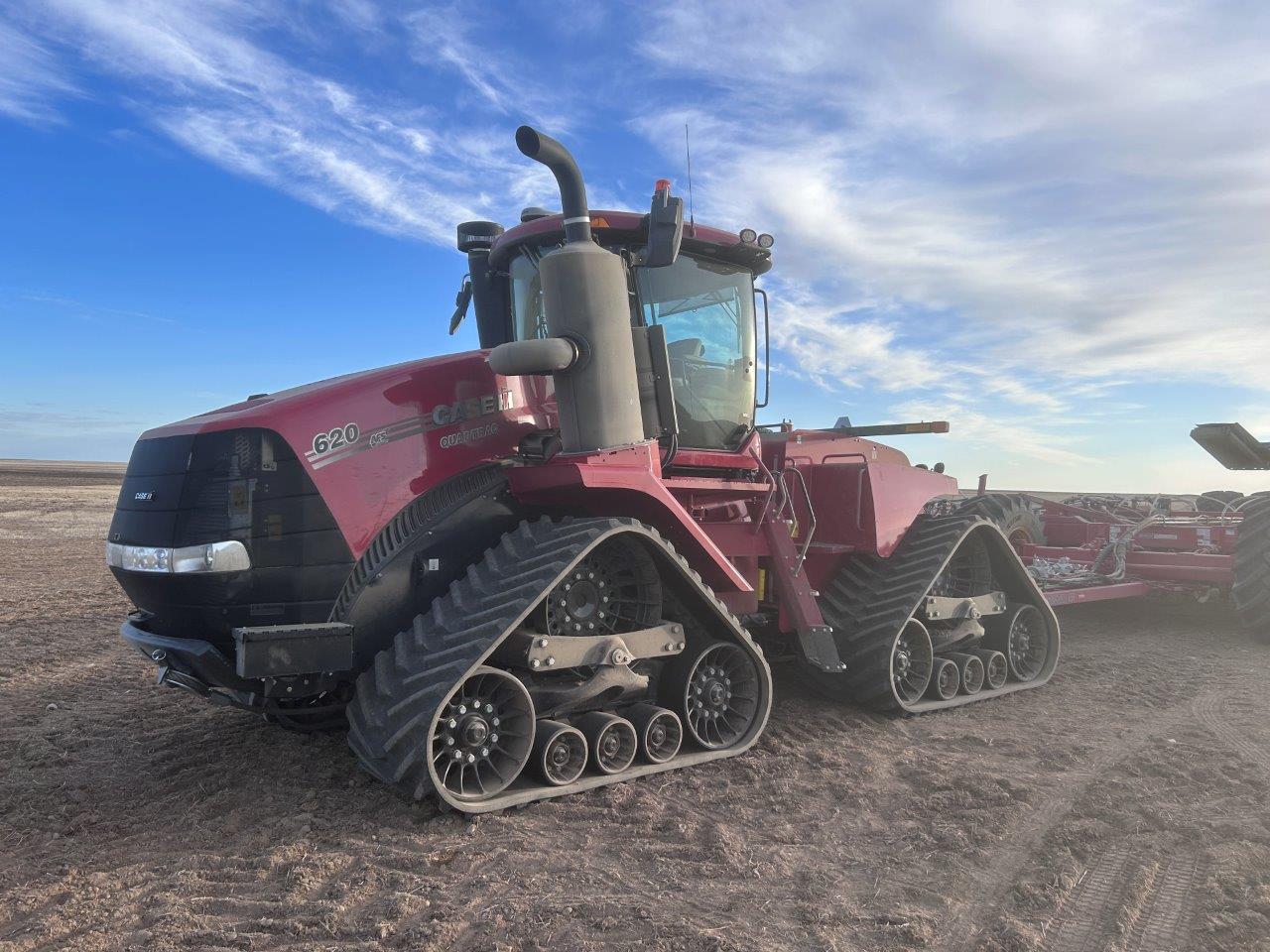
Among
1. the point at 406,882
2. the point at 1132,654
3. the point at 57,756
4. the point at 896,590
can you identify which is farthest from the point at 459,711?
the point at 1132,654

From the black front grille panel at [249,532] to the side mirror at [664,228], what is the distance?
1976 millimetres

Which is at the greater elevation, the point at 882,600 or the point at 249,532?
the point at 249,532

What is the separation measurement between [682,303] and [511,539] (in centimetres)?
202

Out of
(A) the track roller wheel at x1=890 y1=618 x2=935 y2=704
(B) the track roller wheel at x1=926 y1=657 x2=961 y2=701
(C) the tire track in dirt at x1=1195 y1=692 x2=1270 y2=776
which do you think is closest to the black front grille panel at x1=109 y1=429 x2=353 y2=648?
(A) the track roller wheel at x1=890 y1=618 x2=935 y2=704

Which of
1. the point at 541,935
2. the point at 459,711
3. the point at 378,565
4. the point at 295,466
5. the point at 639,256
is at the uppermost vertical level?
the point at 639,256

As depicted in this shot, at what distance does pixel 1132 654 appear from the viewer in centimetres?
868

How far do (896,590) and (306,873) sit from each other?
13.7ft

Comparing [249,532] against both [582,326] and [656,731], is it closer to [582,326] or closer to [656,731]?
[582,326]

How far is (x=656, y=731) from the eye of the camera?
15.5 ft

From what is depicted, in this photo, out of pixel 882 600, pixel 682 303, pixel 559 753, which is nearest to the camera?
pixel 559 753

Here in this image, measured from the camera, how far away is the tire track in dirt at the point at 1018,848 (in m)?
3.32

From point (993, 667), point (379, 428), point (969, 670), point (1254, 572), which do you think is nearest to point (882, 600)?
point (969, 670)

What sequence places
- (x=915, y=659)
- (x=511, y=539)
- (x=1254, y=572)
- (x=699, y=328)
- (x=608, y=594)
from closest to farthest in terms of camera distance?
(x=511, y=539)
(x=608, y=594)
(x=699, y=328)
(x=915, y=659)
(x=1254, y=572)

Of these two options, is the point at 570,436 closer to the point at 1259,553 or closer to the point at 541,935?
the point at 541,935
